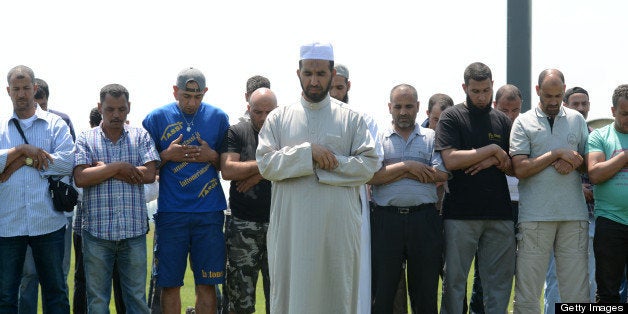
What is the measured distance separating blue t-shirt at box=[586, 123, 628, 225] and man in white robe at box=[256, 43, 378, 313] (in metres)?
2.39

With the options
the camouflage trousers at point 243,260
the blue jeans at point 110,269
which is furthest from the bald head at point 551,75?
the blue jeans at point 110,269

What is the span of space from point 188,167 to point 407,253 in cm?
212

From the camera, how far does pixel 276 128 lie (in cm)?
695

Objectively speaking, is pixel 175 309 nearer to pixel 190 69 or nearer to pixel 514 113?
pixel 190 69

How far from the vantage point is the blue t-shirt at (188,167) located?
7.70 metres

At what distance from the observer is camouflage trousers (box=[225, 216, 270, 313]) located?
26.1 feet

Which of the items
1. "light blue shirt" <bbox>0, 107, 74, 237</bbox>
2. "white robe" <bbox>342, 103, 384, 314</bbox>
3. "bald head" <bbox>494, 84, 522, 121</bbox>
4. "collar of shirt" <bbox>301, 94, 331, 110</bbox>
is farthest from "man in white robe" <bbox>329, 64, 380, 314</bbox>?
"light blue shirt" <bbox>0, 107, 74, 237</bbox>

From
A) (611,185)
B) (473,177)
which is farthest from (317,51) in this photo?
(611,185)

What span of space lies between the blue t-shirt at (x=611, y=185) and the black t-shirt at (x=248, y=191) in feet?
9.93

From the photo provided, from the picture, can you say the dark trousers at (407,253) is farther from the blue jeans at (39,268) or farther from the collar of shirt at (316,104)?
the blue jeans at (39,268)

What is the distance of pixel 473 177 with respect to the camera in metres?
7.82

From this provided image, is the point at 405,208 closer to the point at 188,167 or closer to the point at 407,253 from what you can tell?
the point at 407,253

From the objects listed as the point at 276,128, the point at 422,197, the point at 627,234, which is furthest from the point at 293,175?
the point at 627,234

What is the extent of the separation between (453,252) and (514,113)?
6.22 feet
